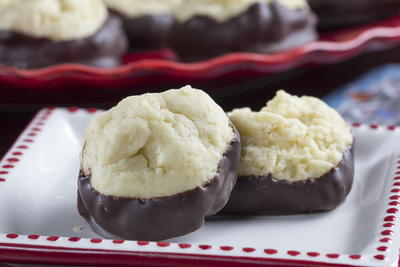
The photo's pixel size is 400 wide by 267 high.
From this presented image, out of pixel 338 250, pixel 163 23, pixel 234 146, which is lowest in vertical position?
pixel 338 250

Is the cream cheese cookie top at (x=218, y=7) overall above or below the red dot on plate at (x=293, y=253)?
above

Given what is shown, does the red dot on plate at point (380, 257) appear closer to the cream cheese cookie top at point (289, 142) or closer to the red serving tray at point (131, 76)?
the cream cheese cookie top at point (289, 142)

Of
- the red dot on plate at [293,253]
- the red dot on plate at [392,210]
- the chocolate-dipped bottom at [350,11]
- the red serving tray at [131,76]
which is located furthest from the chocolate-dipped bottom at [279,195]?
the chocolate-dipped bottom at [350,11]

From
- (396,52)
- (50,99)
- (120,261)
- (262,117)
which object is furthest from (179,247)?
(396,52)

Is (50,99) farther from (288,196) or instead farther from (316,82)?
(288,196)

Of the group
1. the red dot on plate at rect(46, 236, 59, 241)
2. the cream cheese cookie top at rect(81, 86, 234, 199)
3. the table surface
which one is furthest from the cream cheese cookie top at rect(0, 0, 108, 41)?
the red dot on plate at rect(46, 236, 59, 241)

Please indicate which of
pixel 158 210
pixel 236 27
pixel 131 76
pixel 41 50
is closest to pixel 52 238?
pixel 158 210

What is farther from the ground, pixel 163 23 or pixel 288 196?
pixel 163 23

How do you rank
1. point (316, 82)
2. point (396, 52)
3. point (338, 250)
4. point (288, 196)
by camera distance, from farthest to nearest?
point (396, 52) → point (316, 82) → point (288, 196) → point (338, 250)
